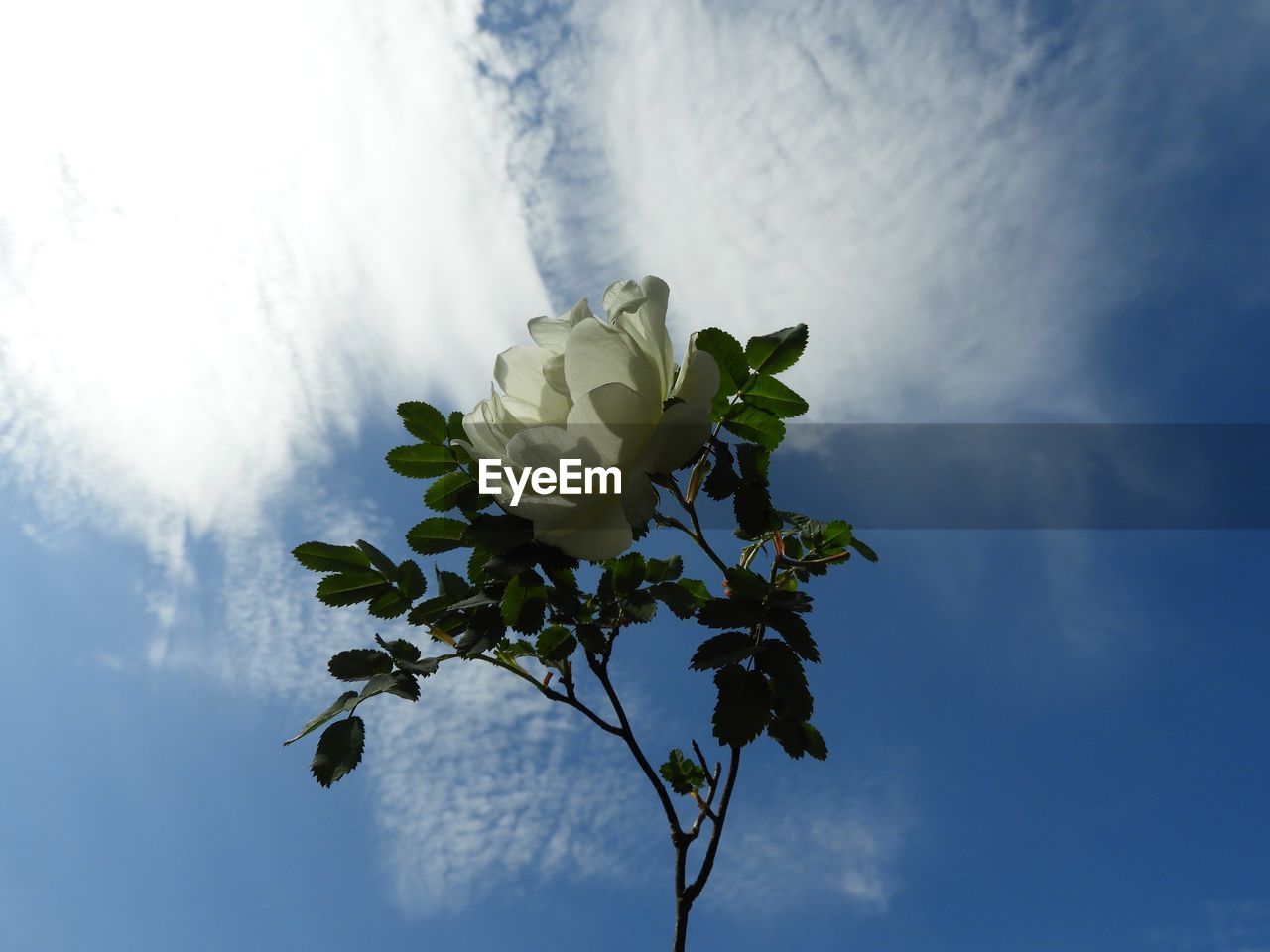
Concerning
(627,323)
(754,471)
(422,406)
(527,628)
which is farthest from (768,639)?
(422,406)

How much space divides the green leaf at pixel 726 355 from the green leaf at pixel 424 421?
0.57 meters

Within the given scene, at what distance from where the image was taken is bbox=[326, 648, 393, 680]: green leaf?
1622 mm

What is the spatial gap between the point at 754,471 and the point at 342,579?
0.88 metres

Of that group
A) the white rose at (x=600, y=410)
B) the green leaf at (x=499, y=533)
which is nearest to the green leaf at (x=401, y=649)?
the green leaf at (x=499, y=533)

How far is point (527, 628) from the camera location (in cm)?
148

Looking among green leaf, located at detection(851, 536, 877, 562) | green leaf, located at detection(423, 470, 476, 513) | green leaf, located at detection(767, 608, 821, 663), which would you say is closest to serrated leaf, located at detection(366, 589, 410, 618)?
green leaf, located at detection(423, 470, 476, 513)

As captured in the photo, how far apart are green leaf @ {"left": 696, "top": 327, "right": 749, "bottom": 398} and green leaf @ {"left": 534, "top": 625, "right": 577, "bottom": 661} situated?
566 mm

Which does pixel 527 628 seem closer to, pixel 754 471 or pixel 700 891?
pixel 754 471

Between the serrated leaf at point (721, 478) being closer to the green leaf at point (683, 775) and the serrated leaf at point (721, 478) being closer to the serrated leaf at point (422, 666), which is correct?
the serrated leaf at point (422, 666)

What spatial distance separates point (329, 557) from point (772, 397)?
95cm

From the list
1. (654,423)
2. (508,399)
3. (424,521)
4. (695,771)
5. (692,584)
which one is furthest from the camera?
(695,771)

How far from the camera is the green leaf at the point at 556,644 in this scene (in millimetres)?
1677

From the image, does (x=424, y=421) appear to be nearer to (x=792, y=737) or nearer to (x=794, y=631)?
(x=794, y=631)

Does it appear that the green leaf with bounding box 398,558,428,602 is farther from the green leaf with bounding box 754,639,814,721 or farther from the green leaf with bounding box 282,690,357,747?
the green leaf with bounding box 754,639,814,721
